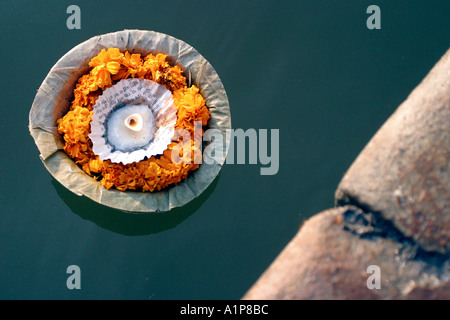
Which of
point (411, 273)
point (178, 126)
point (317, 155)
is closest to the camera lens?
point (411, 273)

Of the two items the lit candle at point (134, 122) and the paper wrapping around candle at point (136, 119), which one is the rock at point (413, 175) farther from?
the lit candle at point (134, 122)

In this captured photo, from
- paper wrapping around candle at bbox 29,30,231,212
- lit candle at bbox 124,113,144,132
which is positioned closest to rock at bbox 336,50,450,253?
paper wrapping around candle at bbox 29,30,231,212

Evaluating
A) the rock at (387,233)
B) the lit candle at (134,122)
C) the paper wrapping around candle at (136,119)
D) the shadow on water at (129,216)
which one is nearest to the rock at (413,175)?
the rock at (387,233)

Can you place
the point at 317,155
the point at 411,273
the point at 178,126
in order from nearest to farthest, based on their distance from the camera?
the point at 411,273 < the point at 178,126 < the point at 317,155

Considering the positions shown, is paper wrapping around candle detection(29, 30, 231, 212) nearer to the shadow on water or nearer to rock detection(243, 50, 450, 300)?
the shadow on water

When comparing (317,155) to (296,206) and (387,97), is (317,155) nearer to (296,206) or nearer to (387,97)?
(296,206)

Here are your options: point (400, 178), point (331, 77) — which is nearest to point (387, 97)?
point (331, 77)
